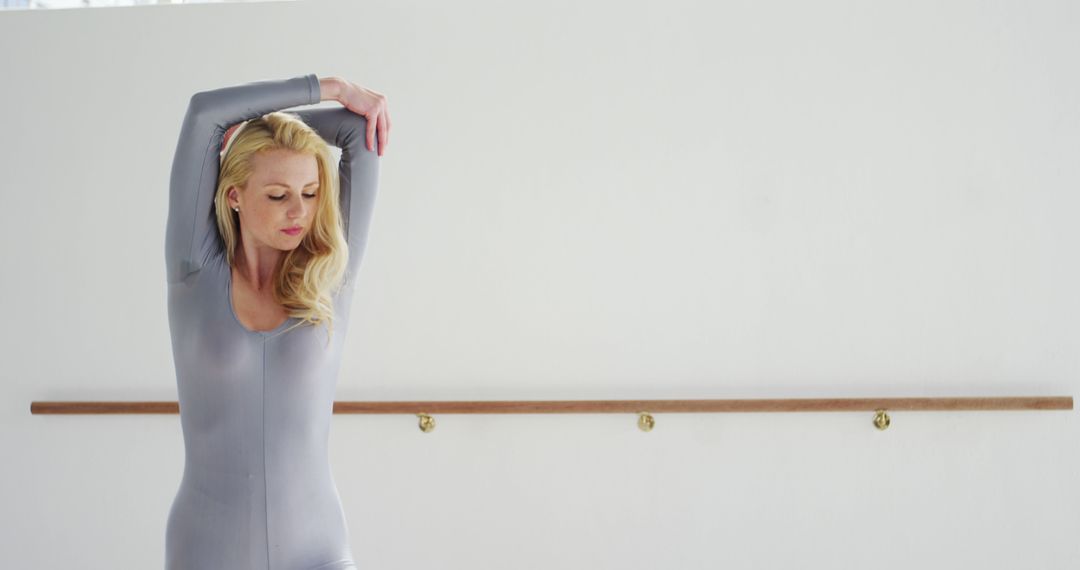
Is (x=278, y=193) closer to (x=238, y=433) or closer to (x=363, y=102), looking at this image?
(x=363, y=102)

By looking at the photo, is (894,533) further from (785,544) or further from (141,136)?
(141,136)

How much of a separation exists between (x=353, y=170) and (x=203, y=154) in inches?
10.5

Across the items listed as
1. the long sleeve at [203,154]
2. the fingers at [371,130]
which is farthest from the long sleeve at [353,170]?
the long sleeve at [203,154]

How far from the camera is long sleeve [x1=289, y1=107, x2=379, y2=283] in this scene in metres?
1.87

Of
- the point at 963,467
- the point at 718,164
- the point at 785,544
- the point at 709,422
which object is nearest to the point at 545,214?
the point at 718,164

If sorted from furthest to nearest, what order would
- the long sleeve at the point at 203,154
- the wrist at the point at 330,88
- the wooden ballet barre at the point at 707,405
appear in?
the wooden ballet barre at the point at 707,405 < the wrist at the point at 330,88 < the long sleeve at the point at 203,154

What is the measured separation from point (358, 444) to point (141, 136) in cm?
109

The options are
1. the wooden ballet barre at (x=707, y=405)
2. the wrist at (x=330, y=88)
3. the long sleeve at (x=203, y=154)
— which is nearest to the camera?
the long sleeve at (x=203, y=154)

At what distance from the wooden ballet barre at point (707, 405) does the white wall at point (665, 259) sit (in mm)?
69

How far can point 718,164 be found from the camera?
297 centimetres

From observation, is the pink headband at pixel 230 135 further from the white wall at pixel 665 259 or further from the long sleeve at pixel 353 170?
the white wall at pixel 665 259

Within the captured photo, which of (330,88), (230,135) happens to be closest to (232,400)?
(230,135)

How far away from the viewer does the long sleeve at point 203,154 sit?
1.69m

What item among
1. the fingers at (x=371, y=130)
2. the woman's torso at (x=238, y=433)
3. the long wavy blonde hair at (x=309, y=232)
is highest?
the fingers at (x=371, y=130)
